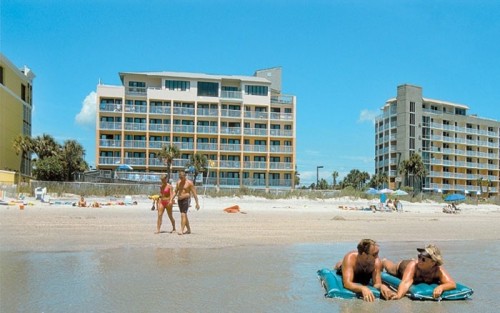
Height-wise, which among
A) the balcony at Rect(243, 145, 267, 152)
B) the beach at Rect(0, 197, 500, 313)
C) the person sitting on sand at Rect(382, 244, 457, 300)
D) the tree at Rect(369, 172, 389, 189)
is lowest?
the beach at Rect(0, 197, 500, 313)

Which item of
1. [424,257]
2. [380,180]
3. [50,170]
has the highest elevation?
[50,170]

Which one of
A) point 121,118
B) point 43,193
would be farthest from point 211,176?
point 43,193

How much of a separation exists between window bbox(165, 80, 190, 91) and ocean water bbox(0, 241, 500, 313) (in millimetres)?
49517

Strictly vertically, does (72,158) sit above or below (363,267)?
above

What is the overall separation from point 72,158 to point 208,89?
2096 centimetres

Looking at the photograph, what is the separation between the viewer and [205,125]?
59219 mm

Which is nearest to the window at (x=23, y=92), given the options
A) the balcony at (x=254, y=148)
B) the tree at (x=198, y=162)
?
the tree at (x=198, y=162)

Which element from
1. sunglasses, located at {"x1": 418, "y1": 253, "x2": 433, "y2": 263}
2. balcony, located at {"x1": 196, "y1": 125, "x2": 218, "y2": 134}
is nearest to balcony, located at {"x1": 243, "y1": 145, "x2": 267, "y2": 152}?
balcony, located at {"x1": 196, "y1": 125, "x2": 218, "y2": 134}

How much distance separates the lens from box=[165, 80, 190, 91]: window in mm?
59062

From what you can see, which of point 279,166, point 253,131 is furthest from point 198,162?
point 279,166

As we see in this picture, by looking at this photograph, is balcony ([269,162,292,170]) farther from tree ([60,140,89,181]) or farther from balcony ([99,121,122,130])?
tree ([60,140,89,181])

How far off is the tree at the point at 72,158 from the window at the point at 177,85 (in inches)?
625

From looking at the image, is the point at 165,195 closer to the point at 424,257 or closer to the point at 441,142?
the point at 424,257

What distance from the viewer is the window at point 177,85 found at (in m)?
59.1
